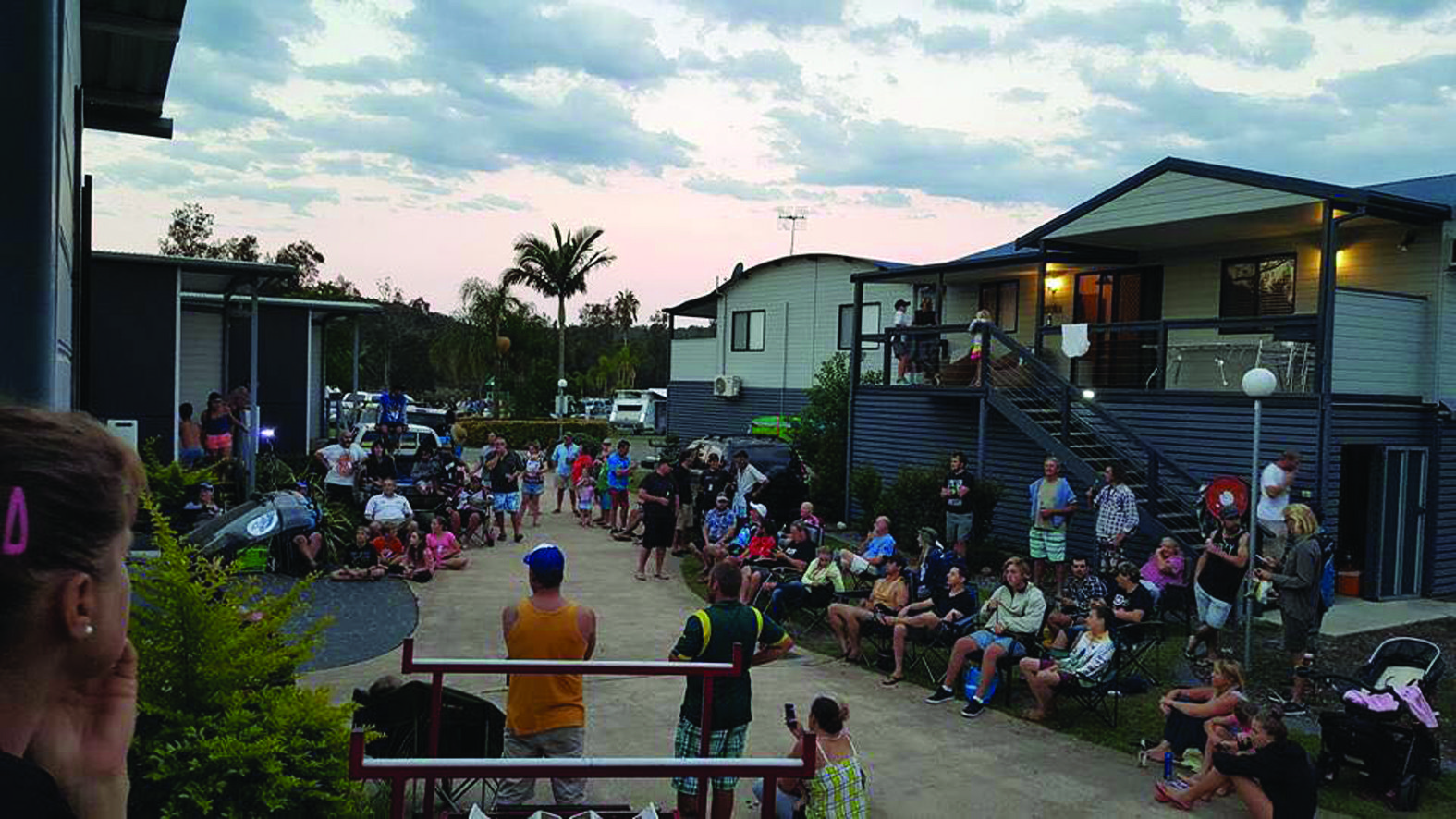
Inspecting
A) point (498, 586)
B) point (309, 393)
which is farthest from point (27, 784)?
point (309, 393)

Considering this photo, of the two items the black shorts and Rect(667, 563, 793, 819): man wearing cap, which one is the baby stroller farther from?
the black shorts

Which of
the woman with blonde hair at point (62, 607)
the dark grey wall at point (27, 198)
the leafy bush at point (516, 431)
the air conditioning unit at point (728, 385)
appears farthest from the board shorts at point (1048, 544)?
the leafy bush at point (516, 431)

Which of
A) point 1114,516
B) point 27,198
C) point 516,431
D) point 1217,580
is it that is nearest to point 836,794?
point 27,198

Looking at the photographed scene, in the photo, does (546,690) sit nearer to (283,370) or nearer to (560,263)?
(283,370)

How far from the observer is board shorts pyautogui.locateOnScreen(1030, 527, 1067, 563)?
42.7ft

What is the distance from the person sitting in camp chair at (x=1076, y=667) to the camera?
27.4 feet

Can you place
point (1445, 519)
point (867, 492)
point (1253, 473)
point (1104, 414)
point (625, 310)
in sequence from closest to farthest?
point (1253, 473) < point (1104, 414) < point (1445, 519) < point (867, 492) < point (625, 310)

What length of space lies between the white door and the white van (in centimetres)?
2542

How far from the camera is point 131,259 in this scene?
15445 millimetres

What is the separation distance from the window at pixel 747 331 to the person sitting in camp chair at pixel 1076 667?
72.2 feet

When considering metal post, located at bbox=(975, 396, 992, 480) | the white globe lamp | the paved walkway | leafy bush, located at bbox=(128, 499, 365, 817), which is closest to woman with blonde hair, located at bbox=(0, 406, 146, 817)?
leafy bush, located at bbox=(128, 499, 365, 817)

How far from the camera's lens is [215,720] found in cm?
430

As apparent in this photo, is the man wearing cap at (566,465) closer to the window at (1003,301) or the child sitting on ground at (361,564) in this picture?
the child sitting on ground at (361,564)

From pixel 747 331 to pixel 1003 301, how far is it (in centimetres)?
1152
